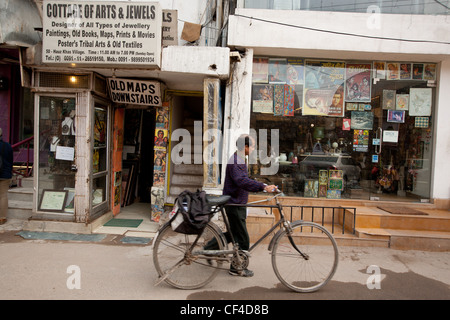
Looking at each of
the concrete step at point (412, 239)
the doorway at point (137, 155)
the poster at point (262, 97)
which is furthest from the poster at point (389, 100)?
the doorway at point (137, 155)

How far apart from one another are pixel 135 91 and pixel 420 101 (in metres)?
6.33

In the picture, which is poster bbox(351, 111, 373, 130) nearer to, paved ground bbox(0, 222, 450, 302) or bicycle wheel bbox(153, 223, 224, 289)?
paved ground bbox(0, 222, 450, 302)

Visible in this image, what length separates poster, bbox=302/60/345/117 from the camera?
676cm

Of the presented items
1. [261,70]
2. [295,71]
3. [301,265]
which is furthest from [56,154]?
[295,71]

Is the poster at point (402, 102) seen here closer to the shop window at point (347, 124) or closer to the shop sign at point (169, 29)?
the shop window at point (347, 124)

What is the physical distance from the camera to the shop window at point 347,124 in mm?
6750

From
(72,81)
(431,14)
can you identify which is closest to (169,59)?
(72,81)

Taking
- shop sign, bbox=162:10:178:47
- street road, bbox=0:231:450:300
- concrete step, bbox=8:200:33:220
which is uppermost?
shop sign, bbox=162:10:178:47

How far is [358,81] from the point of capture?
6770 mm

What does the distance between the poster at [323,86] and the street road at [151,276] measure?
314 cm

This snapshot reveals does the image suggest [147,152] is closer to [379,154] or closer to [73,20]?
[73,20]

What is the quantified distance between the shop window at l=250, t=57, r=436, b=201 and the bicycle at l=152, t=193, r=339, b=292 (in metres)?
3.12

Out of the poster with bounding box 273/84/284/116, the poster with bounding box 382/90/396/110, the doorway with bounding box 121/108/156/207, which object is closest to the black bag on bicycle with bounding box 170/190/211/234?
the poster with bounding box 273/84/284/116

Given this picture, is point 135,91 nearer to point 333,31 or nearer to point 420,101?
point 333,31
